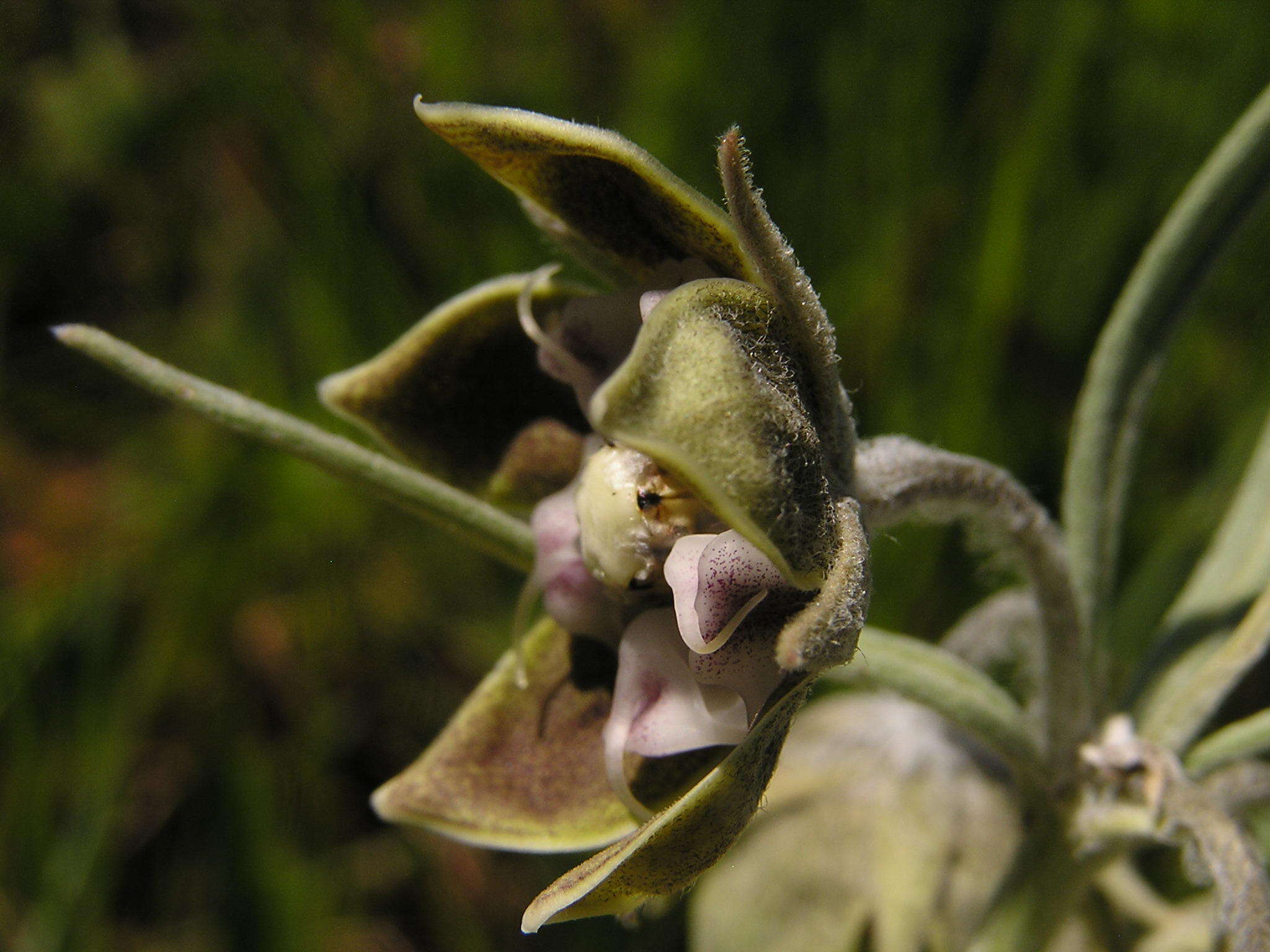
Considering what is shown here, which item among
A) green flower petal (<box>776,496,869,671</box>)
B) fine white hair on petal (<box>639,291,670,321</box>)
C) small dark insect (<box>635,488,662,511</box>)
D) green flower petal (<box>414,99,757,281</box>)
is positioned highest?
green flower petal (<box>414,99,757,281</box>)

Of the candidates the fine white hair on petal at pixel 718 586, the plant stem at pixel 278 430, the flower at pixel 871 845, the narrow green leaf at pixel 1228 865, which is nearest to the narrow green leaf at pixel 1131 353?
the narrow green leaf at pixel 1228 865

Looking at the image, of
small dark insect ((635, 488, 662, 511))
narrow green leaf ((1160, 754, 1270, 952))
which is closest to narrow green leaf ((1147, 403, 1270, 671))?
narrow green leaf ((1160, 754, 1270, 952))

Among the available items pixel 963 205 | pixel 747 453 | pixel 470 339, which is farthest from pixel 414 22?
pixel 747 453

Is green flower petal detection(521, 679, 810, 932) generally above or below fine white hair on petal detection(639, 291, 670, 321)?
below

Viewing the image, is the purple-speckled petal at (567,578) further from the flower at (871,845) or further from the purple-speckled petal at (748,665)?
the flower at (871,845)

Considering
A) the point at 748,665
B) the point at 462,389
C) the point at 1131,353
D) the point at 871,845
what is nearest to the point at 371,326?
the point at 462,389

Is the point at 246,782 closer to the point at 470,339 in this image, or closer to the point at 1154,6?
the point at 470,339

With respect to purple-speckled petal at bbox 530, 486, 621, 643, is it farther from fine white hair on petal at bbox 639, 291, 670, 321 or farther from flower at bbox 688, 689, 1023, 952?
flower at bbox 688, 689, 1023, 952
